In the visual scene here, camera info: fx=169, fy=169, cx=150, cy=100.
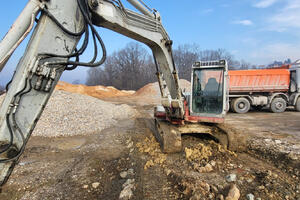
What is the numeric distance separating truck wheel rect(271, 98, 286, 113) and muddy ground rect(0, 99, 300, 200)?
7.19 metres

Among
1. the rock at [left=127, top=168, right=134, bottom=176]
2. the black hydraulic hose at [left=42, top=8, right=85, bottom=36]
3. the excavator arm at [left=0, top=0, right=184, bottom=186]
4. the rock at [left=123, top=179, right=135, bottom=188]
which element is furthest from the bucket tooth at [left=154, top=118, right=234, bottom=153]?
the black hydraulic hose at [left=42, top=8, right=85, bottom=36]

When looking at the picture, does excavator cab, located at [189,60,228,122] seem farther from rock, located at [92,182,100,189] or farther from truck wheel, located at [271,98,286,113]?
truck wheel, located at [271,98,286,113]

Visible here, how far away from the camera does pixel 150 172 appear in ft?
11.3

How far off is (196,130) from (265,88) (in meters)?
8.96

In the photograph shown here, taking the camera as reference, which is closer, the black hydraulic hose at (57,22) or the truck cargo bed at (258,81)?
the black hydraulic hose at (57,22)

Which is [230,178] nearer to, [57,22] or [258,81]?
[57,22]

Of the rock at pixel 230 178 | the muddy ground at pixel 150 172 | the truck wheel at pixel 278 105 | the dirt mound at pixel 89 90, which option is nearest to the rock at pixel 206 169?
the muddy ground at pixel 150 172

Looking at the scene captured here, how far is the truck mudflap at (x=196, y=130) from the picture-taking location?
4.18 m

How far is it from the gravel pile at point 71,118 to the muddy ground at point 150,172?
1153 millimetres

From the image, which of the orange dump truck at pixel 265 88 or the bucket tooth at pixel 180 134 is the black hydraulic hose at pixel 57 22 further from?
the orange dump truck at pixel 265 88

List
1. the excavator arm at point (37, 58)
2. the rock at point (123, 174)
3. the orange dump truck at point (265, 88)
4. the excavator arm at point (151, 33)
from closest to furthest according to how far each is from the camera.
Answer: the excavator arm at point (37, 58) → the excavator arm at point (151, 33) → the rock at point (123, 174) → the orange dump truck at point (265, 88)

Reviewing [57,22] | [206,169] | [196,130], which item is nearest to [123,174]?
[206,169]

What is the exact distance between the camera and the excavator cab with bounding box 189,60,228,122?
4547mm

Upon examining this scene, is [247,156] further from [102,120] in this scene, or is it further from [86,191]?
[102,120]
